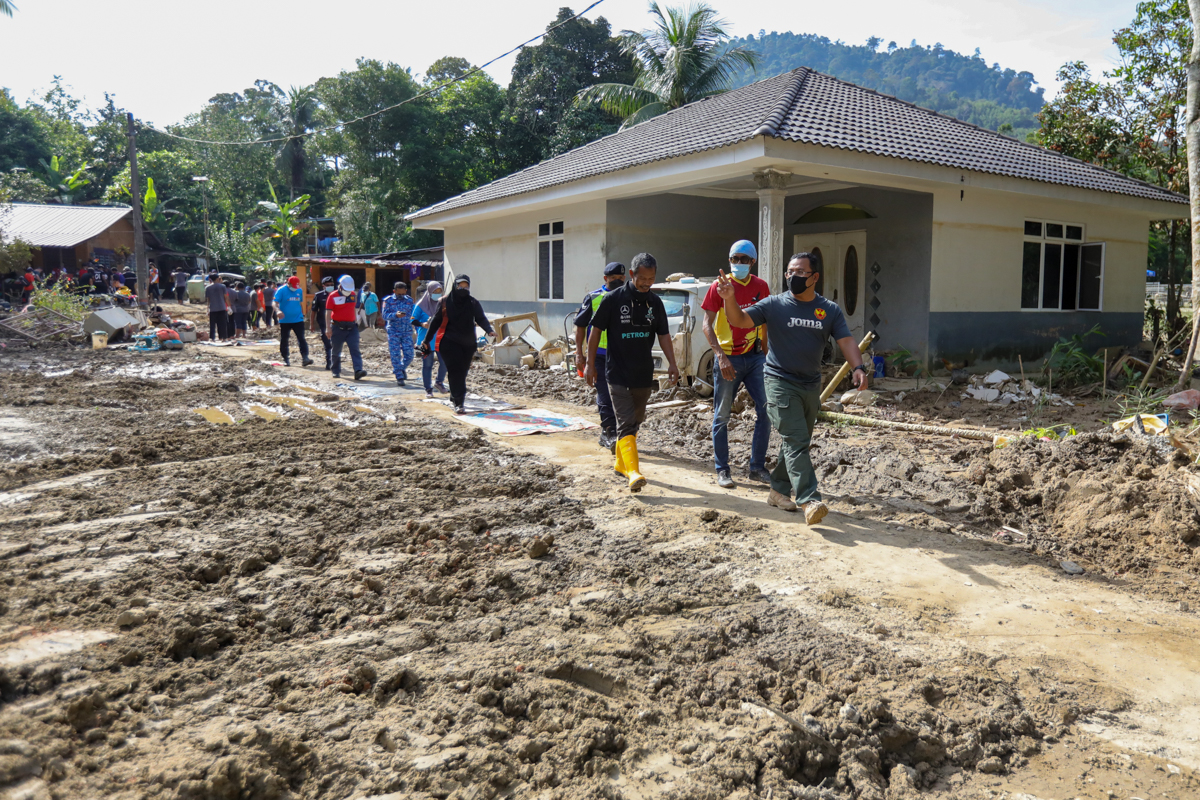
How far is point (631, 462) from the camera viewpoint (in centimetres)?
593

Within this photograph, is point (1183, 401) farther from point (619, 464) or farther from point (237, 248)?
point (237, 248)

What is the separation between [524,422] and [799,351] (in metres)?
4.44

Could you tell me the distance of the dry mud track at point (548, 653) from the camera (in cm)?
255

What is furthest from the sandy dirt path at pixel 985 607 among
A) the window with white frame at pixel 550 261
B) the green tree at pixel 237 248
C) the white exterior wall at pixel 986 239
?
the green tree at pixel 237 248

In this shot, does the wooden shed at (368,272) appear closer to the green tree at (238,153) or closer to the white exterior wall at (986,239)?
the white exterior wall at (986,239)

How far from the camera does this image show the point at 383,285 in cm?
2516

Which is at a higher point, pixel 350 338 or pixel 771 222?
pixel 771 222

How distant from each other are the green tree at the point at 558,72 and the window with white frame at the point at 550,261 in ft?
48.7

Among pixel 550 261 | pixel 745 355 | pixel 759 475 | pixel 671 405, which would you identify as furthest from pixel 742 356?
pixel 550 261

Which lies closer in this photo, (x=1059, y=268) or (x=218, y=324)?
(x=1059, y=268)

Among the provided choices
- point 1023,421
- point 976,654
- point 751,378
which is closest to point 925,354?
point 1023,421

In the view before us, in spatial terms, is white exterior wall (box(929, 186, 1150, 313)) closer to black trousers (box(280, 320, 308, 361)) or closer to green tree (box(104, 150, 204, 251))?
black trousers (box(280, 320, 308, 361))

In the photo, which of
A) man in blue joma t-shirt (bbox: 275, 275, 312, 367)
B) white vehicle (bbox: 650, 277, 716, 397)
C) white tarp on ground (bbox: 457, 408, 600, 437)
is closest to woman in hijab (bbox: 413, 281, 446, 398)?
white tarp on ground (bbox: 457, 408, 600, 437)

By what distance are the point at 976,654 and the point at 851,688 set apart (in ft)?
2.44
